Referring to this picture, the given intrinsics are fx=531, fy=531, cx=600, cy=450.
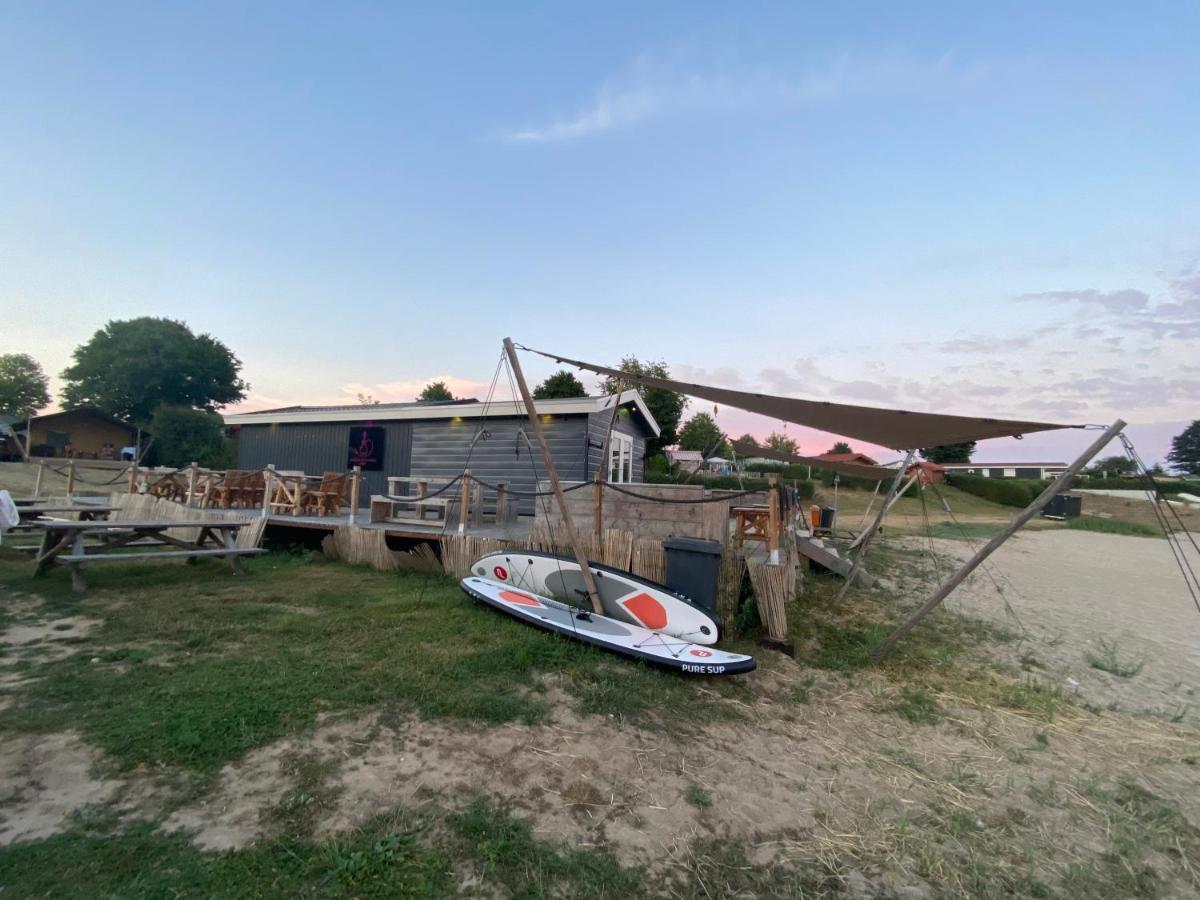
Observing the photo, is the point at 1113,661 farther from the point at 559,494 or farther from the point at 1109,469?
the point at 1109,469

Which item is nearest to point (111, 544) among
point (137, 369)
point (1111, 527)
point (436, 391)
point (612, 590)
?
point (612, 590)

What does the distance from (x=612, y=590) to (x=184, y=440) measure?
33.7 meters

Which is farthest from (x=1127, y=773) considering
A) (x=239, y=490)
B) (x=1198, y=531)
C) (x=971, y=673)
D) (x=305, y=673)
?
(x=1198, y=531)

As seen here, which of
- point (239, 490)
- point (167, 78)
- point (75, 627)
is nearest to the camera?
point (75, 627)

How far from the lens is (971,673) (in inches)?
210

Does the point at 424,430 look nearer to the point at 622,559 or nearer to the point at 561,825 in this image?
the point at 622,559

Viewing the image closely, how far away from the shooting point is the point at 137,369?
123 ft

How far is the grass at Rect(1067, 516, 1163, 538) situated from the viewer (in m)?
21.8

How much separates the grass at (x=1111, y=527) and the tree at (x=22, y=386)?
71.0 m

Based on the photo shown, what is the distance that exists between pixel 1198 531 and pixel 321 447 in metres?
31.7

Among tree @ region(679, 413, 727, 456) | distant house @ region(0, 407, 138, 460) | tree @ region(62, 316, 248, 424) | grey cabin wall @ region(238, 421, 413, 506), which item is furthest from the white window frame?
tree @ region(62, 316, 248, 424)

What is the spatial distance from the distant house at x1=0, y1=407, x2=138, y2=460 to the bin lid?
3630cm

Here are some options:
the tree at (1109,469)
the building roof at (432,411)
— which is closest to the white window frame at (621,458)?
the building roof at (432,411)

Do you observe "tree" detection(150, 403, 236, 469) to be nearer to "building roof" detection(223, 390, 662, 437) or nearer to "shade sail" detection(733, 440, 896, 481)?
"building roof" detection(223, 390, 662, 437)
